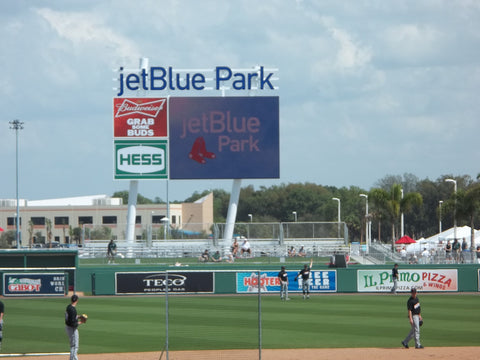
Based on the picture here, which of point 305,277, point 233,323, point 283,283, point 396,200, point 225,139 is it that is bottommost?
point 233,323

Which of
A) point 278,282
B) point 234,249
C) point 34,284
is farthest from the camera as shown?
point 234,249

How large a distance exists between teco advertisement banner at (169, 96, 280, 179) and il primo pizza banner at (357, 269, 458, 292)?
32.9 feet

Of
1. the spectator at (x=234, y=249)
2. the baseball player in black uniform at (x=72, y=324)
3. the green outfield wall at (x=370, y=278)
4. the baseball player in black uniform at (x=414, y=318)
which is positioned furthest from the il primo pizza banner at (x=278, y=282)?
the baseball player in black uniform at (x=72, y=324)

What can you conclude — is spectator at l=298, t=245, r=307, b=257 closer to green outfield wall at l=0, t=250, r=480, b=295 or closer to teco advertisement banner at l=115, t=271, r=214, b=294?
green outfield wall at l=0, t=250, r=480, b=295

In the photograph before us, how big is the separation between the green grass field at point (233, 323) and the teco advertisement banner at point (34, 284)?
118 centimetres

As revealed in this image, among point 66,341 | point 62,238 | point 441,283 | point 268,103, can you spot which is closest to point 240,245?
point 268,103

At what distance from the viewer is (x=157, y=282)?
137 ft

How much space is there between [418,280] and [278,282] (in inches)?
307

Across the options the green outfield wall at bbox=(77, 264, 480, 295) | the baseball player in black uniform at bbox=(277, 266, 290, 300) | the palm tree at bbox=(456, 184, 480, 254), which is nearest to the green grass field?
the baseball player in black uniform at bbox=(277, 266, 290, 300)

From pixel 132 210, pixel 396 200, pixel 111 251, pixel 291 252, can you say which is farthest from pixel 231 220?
pixel 396 200

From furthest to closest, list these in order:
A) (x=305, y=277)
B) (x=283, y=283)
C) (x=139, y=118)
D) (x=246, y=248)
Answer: (x=139, y=118) → (x=246, y=248) → (x=283, y=283) → (x=305, y=277)

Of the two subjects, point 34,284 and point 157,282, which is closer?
point 34,284

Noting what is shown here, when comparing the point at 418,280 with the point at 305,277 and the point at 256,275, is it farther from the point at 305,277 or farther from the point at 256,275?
the point at 256,275

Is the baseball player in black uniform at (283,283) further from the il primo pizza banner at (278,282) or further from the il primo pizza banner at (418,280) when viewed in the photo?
the il primo pizza banner at (418,280)
